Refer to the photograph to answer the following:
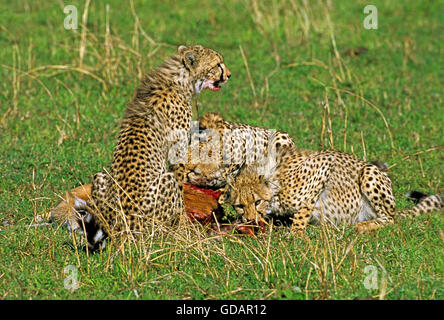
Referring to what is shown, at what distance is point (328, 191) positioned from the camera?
7.56 meters

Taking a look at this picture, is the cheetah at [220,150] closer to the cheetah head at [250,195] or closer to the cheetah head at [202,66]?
the cheetah head at [202,66]

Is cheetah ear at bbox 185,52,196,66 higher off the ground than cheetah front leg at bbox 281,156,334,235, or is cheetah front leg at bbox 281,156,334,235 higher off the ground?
cheetah ear at bbox 185,52,196,66

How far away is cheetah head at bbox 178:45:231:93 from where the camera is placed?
7977 millimetres

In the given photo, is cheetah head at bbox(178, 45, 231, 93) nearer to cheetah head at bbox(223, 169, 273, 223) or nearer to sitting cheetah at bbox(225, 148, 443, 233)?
Result: sitting cheetah at bbox(225, 148, 443, 233)

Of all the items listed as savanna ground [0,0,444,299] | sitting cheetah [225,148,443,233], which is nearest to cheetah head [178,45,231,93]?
sitting cheetah [225,148,443,233]

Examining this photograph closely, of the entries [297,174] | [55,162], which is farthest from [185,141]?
[55,162]

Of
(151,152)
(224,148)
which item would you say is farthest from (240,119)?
(151,152)

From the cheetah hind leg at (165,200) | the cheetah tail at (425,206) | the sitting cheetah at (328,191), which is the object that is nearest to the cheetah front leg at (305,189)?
the sitting cheetah at (328,191)

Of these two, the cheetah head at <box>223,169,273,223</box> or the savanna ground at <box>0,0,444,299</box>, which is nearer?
the savanna ground at <box>0,0,444,299</box>

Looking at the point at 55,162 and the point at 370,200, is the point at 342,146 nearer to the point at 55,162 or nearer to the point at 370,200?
the point at 370,200

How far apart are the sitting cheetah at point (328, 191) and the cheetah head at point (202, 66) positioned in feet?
3.64

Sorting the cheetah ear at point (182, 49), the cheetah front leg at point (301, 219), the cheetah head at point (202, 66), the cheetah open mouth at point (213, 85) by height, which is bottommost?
the cheetah front leg at point (301, 219)

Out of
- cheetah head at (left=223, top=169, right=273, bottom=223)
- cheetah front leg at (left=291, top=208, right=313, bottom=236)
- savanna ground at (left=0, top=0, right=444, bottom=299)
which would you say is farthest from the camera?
cheetah front leg at (left=291, top=208, right=313, bottom=236)

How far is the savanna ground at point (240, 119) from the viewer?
584 centimetres
